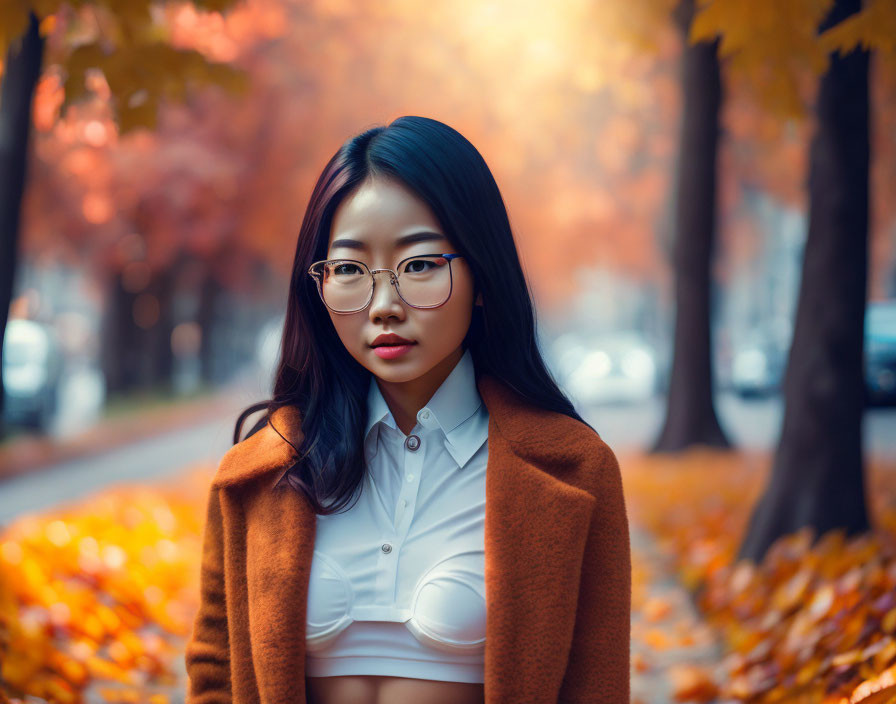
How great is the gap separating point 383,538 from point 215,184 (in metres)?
12.7

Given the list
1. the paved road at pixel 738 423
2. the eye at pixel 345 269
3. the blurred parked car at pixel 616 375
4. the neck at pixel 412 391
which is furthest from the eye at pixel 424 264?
the blurred parked car at pixel 616 375

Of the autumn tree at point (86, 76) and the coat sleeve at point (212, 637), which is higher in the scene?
the autumn tree at point (86, 76)

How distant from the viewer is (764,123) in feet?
34.0

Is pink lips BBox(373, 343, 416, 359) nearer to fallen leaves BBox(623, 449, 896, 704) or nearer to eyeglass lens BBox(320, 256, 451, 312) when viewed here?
eyeglass lens BBox(320, 256, 451, 312)

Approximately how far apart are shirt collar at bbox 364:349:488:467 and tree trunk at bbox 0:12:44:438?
2456 millimetres

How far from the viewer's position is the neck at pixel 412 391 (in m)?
2.07

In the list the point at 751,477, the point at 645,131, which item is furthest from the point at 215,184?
the point at 751,477

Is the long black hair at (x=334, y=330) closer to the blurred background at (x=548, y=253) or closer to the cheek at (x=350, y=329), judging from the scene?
the cheek at (x=350, y=329)

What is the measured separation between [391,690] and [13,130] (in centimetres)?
317

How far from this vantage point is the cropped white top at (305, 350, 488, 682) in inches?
71.9

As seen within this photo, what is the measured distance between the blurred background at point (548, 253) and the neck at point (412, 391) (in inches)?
23.7

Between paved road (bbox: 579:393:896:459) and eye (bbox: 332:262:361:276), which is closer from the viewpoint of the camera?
eye (bbox: 332:262:361:276)

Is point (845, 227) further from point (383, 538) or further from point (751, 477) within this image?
point (751, 477)

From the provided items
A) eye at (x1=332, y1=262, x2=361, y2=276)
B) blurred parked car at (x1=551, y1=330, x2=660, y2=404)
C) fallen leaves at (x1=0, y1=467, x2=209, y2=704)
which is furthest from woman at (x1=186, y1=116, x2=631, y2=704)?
blurred parked car at (x1=551, y1=330, x2=660, y2=404)
